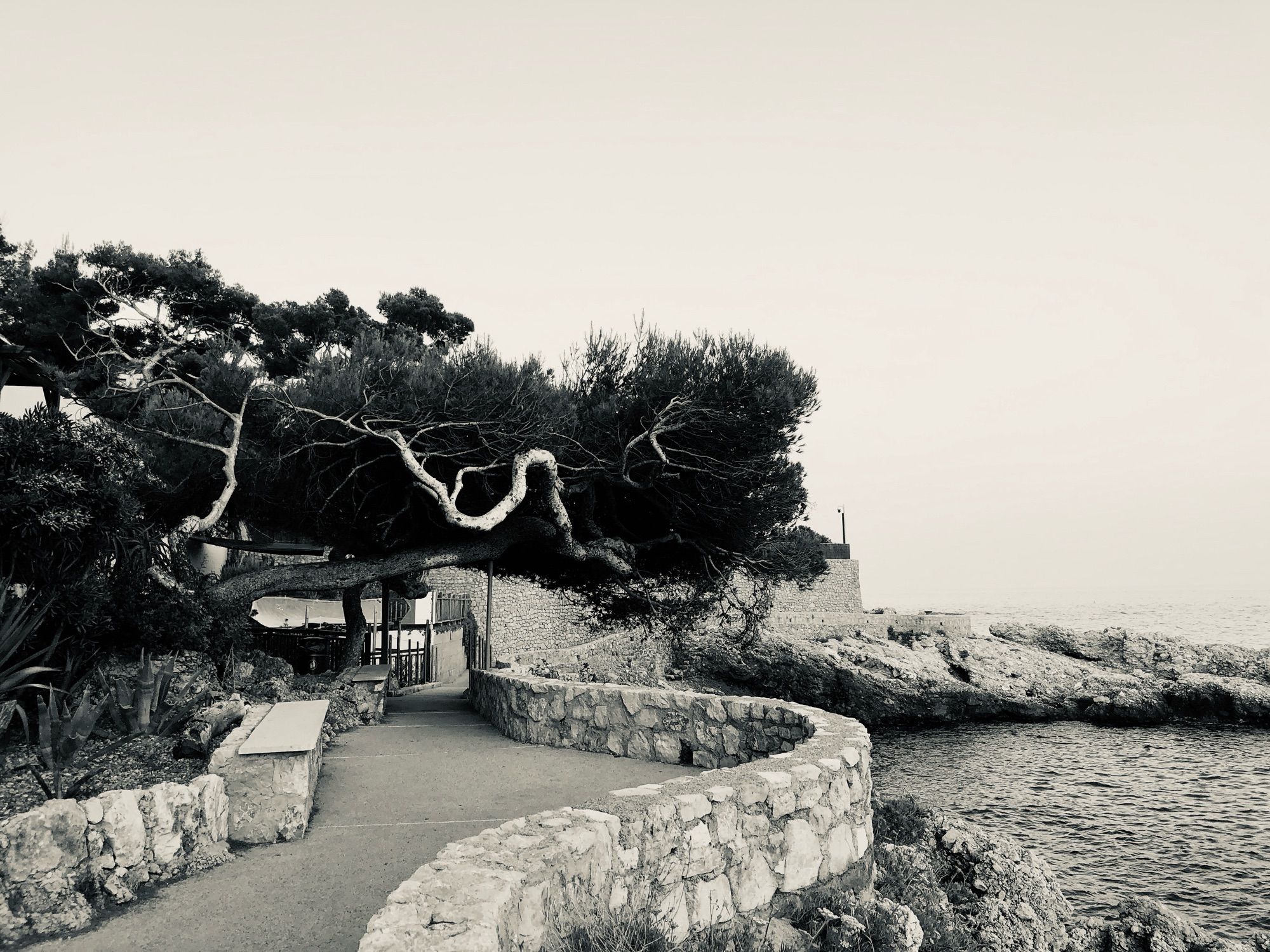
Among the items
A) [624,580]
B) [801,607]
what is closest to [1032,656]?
[801,607]

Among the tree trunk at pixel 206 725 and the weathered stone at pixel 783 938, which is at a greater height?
the tree trunk at pixel 206 725

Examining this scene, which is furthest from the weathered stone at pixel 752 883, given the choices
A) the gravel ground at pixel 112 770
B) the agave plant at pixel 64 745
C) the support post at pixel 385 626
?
the support post at pixel 385 626

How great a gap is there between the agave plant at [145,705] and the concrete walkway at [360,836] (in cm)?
140

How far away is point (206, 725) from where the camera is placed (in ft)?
22.1

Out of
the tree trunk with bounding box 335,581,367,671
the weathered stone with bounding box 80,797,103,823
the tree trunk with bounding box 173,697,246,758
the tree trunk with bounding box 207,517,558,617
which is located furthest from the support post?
the weathered stone with bounding box 80,797,103,823

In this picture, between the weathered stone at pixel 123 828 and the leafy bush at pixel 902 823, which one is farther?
the leafy bush at pixel 902 823

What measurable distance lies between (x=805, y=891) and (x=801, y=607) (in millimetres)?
39603

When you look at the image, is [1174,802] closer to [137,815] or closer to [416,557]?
[416,557]

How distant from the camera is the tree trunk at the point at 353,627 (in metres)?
16.3

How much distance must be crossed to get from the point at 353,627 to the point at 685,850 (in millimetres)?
13821

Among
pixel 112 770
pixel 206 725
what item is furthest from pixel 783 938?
pixel 206 725

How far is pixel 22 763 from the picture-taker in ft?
19.1

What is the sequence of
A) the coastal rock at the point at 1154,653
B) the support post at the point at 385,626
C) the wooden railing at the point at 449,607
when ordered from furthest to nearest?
1. the coastal rock at the point at 1154,653
2. the wooden railing at the point at 449,607
3. the support post at the point at 385,626

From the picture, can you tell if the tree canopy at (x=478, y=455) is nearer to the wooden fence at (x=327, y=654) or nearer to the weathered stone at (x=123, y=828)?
the wooden fence at (x=327, y=654)
